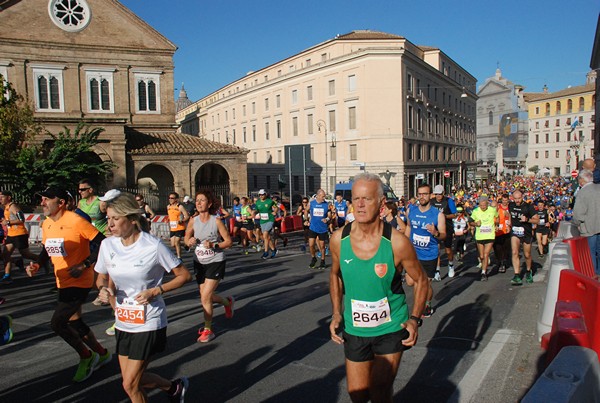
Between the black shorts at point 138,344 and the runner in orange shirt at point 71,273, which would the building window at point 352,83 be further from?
the black shorts at point 138,344

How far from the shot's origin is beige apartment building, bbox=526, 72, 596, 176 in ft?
288

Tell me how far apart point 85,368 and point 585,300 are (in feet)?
16.2

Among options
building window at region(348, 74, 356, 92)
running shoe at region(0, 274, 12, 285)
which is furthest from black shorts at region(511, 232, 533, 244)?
building window at region(348, 74, 356, 92)

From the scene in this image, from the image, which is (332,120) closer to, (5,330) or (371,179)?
(5,330)

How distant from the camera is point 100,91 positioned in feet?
109

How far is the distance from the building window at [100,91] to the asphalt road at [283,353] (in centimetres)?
2698

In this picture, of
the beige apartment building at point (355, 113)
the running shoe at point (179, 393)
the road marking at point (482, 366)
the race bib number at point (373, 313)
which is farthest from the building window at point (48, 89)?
the race bib number at point (373, 313)

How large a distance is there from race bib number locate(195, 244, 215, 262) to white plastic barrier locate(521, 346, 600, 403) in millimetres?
4647

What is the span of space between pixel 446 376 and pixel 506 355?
1050 millimetres

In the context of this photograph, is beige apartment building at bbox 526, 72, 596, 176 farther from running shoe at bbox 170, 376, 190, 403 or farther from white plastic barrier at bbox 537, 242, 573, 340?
running shoe at bbox 170, 376, 190, 403

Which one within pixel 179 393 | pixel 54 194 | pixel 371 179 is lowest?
pixel 179 393

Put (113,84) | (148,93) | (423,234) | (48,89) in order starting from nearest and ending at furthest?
(423,234)
(48,89)
(113,84)
(148,93)

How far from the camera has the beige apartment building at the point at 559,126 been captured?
288 ft

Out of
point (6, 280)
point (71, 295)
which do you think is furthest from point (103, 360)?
point (6, 280)
